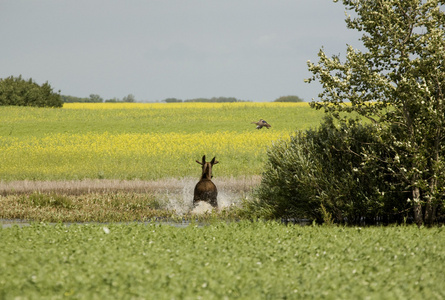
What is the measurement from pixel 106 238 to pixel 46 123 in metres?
55.4

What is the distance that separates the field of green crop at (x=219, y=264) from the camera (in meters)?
8.81

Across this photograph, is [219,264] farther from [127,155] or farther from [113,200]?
[127,155]

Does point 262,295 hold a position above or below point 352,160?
below

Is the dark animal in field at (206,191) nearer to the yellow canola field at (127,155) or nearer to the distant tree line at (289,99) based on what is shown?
the yellow canola field at (127,155)

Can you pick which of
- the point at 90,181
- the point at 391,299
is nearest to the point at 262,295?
the point at 391,299

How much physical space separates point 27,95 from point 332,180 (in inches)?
3290

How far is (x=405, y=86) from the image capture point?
1738 centimetres

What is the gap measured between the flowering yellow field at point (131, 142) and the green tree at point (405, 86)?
25.2ft

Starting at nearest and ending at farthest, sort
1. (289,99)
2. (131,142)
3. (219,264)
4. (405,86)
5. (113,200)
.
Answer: (219,264) → (405,86) → (113,200) → (131,142) → (289,99)

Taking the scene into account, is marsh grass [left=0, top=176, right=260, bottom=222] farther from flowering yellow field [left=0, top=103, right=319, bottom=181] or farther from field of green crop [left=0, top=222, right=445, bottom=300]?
field of green crop [left=0, top=222, right=445, bottom=300]

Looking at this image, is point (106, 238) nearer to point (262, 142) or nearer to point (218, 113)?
point (262, 142)

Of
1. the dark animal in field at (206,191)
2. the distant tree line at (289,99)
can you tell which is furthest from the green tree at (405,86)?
the distant tree line at (289,99)

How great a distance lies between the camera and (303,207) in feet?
65.5

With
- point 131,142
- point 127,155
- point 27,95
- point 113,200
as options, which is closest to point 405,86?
point 113,200
